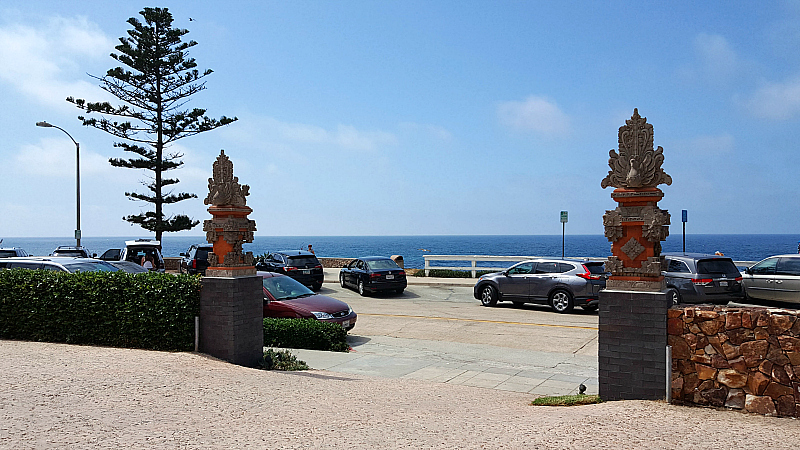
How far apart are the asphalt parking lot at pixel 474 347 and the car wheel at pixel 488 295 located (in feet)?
1.25

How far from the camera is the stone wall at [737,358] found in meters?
6.00

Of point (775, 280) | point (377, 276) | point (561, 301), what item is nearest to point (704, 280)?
point (775, 280)

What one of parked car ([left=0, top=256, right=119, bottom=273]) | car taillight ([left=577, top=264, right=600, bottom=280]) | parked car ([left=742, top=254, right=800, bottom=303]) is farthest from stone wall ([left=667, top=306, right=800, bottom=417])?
parked car ([left=742, top=254, right=800, bottom=303])

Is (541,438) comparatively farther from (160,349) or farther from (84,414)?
(160,349)

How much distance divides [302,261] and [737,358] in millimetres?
18188

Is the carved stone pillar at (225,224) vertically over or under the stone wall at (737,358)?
over

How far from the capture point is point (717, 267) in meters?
15.6

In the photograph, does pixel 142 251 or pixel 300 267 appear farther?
pixel 142 251

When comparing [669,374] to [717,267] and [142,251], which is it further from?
[142,251]

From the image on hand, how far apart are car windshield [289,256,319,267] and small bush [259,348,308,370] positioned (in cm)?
1259

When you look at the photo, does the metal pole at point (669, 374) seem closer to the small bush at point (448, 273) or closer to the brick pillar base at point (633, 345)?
the brick pillar base at point (633, 345)

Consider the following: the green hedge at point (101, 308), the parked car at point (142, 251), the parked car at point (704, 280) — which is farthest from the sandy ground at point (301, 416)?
the parked car at point (142, 251)

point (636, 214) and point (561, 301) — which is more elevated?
point (636, 214)

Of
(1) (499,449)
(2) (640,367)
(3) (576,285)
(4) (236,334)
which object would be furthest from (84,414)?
(3) (576,285)
